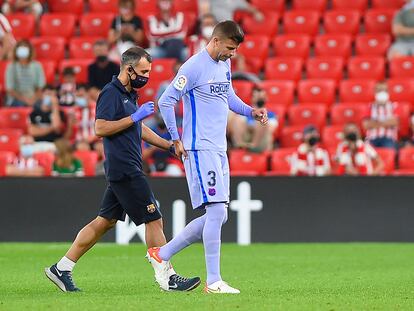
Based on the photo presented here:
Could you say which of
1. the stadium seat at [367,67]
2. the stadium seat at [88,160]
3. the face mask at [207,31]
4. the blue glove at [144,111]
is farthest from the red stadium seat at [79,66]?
the blue glove at [144,111]

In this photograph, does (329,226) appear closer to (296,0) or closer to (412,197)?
(412,197)

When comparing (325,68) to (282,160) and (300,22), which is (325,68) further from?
(282,160)

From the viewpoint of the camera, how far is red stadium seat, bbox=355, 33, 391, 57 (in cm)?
2055

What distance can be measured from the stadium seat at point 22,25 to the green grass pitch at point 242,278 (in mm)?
6454

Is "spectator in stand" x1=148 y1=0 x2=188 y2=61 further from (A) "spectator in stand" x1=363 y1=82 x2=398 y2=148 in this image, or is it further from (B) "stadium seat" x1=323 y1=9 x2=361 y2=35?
(A) "spectator in stand" x1=363 y1=82 x2=398 y2=148

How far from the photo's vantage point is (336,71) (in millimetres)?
20406

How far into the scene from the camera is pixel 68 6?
2289 cm

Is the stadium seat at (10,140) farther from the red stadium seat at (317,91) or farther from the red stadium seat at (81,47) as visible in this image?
the red stadium seat at (317,91)

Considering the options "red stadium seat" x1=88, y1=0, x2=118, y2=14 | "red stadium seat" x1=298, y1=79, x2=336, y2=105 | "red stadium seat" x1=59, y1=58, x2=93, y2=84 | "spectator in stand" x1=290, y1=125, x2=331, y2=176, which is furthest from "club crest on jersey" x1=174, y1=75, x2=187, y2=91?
"red stadium seat" x1=88, y1=0, x2=118, y2=14

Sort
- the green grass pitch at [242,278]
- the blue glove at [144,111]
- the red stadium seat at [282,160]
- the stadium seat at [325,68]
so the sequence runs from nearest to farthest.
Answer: the green grass pitch at [242,278], the blue glove at [144,111], the red stadium seat at [282,160], the stadium seat at [325,68]

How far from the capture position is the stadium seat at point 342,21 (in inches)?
826

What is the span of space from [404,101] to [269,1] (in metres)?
3.62

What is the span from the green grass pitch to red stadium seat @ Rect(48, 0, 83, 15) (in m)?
7.16

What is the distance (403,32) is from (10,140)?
6740 mm
